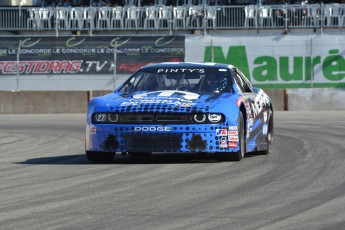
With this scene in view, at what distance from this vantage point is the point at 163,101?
11.3m

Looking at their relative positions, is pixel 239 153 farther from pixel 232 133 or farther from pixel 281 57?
pixel 281 57

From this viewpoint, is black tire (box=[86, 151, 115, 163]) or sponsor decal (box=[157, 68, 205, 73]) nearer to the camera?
black tire (box=[86, 151, 115, 163])

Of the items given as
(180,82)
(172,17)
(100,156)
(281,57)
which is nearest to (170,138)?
(100,156)

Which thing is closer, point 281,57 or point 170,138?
point 170,138

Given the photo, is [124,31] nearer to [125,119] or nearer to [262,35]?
[262,35]

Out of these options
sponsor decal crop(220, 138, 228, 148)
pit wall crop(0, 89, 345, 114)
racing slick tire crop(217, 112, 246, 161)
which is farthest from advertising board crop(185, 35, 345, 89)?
sponsor decal crop(220, 138, 228, 148)

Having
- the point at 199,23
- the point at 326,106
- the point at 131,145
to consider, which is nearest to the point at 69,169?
the point at 131,145

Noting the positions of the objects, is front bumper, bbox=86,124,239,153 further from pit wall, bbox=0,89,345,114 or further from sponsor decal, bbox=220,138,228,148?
pit wall, bbox=0,89,345,114

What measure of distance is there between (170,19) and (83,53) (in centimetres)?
437

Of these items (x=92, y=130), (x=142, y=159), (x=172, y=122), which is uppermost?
(x=172, y=122)

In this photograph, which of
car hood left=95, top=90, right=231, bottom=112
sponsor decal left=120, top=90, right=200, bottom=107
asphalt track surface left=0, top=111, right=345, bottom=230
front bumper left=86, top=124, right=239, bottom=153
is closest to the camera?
asphalt track surface left=0, top=111, right=345, bottom=230

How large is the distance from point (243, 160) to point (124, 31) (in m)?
26.0

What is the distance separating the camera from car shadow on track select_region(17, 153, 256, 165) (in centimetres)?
1168

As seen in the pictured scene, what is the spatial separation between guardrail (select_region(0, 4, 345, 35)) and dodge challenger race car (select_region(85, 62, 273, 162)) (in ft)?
80.1
